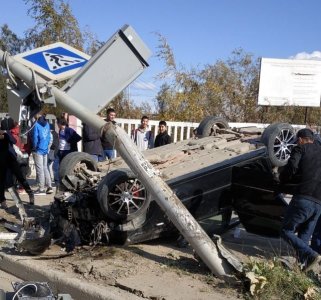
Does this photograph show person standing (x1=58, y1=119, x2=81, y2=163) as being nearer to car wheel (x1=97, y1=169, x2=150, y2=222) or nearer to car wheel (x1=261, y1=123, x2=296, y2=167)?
car wheel (x1=97, y1=169, x2=150, y2=222)

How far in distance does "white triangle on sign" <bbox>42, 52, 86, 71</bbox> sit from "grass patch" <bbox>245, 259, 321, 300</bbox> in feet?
8.97

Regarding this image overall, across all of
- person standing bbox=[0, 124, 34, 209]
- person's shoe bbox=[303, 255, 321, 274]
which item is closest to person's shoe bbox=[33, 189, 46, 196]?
person standing bbox=[0, 124, 34, 209]

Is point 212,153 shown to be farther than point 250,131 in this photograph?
No

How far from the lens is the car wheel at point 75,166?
6.76 m

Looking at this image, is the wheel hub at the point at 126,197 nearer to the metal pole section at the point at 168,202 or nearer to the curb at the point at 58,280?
the metal pole section at the point at 168,202

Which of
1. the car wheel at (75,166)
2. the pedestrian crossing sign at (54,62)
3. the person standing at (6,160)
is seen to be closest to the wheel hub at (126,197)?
the car wheel at (75,166)

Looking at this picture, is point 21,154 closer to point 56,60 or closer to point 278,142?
point 278,142

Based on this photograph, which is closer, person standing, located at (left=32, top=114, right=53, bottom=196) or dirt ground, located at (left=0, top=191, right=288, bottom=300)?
dirt ground, located at (left=0, top=191, right=288, bottom=300)

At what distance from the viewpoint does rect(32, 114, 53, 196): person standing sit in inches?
416

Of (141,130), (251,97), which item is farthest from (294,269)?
(251,97)

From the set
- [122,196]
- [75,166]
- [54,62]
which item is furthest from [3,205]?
[54,62]

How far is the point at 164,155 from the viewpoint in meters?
7.51

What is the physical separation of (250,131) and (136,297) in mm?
4386

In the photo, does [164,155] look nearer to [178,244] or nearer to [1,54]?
[178,244]
